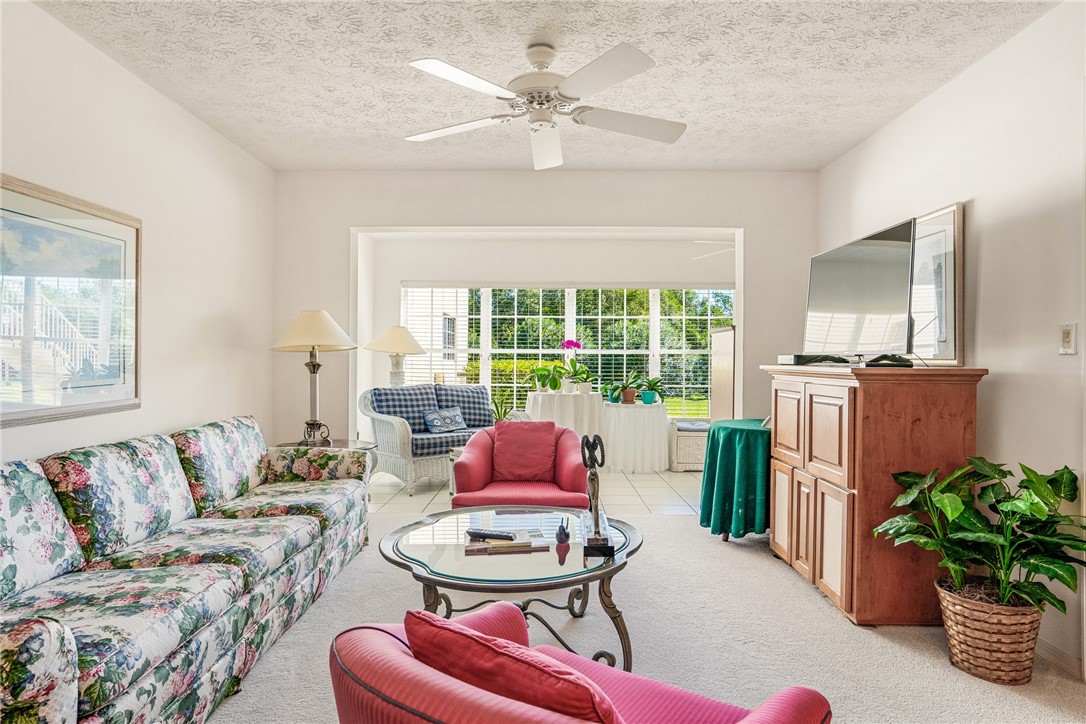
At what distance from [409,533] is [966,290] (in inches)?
114

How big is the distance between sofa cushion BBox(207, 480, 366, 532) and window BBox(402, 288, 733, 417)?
355 centimetres

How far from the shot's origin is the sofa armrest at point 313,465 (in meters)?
3.76

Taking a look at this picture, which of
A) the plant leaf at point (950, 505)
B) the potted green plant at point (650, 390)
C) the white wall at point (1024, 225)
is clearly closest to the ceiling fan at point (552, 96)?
the white wall at point (1024, 225)

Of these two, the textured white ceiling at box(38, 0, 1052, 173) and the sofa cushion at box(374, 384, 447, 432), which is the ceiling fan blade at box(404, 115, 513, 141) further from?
the sofa cushion at box(374, 384, 447, 432)

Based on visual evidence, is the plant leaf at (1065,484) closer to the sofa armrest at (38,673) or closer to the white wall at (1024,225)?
the white wall at (1024,225)

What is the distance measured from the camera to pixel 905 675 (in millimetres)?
2395

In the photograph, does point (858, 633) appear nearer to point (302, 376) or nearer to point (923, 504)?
point (923, 504)

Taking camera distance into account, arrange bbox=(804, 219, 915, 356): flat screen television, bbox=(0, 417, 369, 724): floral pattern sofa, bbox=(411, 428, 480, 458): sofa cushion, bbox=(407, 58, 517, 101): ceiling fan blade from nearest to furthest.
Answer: bbox=(0, 417, 369, 724): floral pattern sofa → bbox=(407, 58, 517, 101): ceiling fan blade → bbox=(804, 219, 915, 356): flat screen television → bbox=(411, 428, 480, 458): sofa cushion

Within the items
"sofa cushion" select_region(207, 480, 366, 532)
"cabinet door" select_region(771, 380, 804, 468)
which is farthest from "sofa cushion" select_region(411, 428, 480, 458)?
"cabinet door" select_region(771, 380, 804, 468)

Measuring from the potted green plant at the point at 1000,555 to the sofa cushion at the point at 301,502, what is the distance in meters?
2.56

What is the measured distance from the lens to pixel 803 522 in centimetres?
336

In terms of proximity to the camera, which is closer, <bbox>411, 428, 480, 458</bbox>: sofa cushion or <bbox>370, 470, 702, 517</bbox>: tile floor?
<bbox>370, 470, 702, 517</bbox>: tile floor

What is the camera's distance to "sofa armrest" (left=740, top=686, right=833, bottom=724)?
1.13 metres

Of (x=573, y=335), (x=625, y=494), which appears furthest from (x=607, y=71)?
(x=573, y=335)
